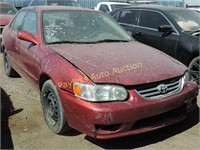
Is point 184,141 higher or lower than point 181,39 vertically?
lower

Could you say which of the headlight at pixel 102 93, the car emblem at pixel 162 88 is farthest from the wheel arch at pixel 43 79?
the car emblem at pixel 162 88

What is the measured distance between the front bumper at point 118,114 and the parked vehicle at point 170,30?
241 cm

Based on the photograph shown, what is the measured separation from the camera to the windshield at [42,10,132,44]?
442 centimetres

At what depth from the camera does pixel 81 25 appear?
4.65 meters

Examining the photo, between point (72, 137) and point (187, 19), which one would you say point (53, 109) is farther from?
point (187, 19)

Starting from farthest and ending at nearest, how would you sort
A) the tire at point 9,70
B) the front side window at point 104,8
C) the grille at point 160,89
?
the front side window at point 104,8
the tire at point 9,70
the grille at point 160,89

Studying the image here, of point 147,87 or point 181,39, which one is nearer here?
point 147,87

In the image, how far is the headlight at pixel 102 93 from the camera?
3.23 metres

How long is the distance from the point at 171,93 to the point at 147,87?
354mm

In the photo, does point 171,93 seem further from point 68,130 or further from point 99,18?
point 99,18

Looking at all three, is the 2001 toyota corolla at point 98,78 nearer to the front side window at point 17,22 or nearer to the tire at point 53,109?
the tire at point 53,109

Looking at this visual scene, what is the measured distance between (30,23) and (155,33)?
2803 millimetres

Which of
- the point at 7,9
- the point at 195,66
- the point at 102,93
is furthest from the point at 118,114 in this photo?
the point at 7,9

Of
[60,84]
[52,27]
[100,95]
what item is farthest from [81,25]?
[100,95]
